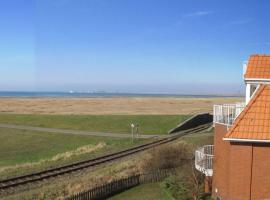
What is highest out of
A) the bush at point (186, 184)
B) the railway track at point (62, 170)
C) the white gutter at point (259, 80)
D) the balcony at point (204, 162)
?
the white gutter at point (259, 80)

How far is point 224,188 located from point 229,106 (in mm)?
4554

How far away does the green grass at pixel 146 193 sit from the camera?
26094 mm

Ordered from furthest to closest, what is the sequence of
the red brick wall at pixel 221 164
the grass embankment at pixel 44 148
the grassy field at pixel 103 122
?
the grassy field at pixel 103 122
the grass embankment at pixel 44 148
the red brick wall at pixel 221 164

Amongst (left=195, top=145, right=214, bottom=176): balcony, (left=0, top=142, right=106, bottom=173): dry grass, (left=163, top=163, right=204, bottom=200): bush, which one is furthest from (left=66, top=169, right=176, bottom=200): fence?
(left=0, top=142, right=106, bottom=173): dry grass

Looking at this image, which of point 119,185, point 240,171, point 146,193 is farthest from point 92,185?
point 240,171

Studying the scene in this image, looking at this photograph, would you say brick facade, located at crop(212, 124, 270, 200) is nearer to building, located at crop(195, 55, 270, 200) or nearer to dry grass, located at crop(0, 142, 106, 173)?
building, located at crop(195, 55, 270, 200)

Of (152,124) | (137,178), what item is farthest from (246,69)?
(152,124)

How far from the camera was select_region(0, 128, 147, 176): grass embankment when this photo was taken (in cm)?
3731

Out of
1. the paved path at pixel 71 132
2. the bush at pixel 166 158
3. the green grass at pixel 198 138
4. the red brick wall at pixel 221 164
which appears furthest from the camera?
the paved path at pixel 71 132

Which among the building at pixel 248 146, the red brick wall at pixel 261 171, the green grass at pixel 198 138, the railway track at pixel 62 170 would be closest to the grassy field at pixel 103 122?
the green grass at pixel 198 138

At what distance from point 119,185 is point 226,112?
8.42m

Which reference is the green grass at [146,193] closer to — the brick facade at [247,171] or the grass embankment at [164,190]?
the grass embankment at [164,190]

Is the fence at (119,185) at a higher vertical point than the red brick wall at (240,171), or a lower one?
lower

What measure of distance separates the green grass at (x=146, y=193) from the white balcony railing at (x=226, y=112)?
540cm
